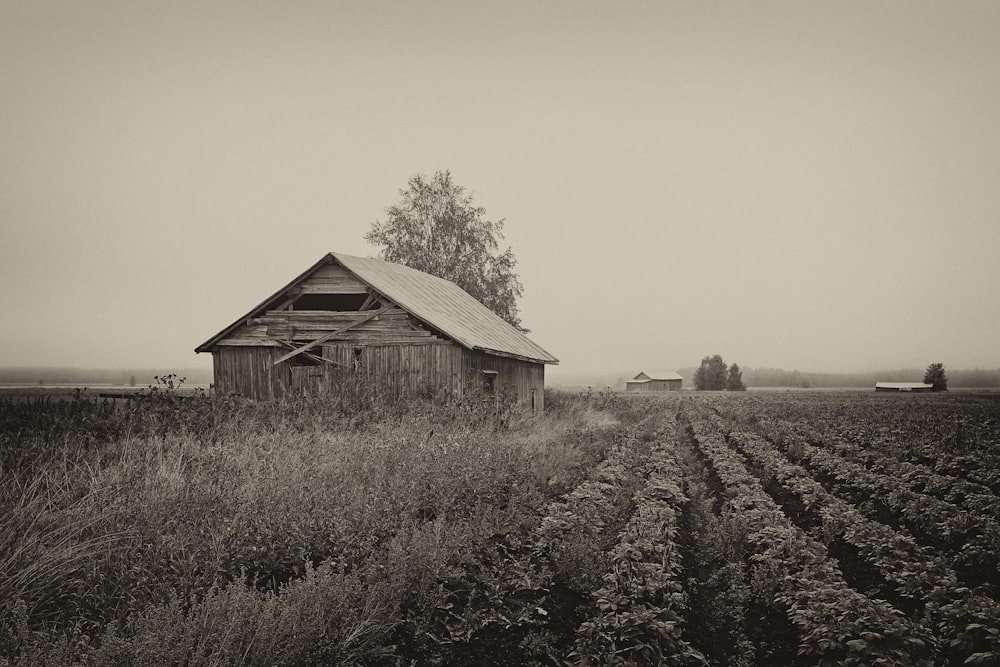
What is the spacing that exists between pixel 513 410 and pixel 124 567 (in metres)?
13.5

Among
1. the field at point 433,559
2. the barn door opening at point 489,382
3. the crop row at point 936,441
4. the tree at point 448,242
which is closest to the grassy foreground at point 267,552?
the field at point 433,559

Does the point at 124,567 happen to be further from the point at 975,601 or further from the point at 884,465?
the point at 884,465

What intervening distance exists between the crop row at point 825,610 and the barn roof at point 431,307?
388 inches

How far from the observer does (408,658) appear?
386 centimetres

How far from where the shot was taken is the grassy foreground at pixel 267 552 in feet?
11.3

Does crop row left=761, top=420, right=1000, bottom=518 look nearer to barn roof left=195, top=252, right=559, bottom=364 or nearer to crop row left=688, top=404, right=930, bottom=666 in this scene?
crop row left=688, top=404, right=930, bottom=666

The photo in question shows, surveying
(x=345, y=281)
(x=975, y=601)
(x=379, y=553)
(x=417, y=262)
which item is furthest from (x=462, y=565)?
(x=417, y=262)

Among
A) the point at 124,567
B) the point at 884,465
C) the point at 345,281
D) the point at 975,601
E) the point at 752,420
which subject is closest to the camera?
the point at 124,567

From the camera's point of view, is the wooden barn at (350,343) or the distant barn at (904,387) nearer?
the wooden barn at (350,343)

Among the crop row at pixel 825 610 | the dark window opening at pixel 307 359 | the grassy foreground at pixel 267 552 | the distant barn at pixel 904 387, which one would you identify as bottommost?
the distant barn at pixel 904 387

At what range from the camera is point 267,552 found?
15.5 ft

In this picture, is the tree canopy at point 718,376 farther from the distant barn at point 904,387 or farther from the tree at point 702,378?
the distant barn at point 904,387

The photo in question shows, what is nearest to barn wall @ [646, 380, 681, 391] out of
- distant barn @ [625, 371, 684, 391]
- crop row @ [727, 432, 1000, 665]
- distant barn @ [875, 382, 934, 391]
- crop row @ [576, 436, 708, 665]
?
distant barn @ [625, 371, 684, 391]

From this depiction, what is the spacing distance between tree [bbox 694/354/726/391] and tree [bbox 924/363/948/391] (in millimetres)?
29866
